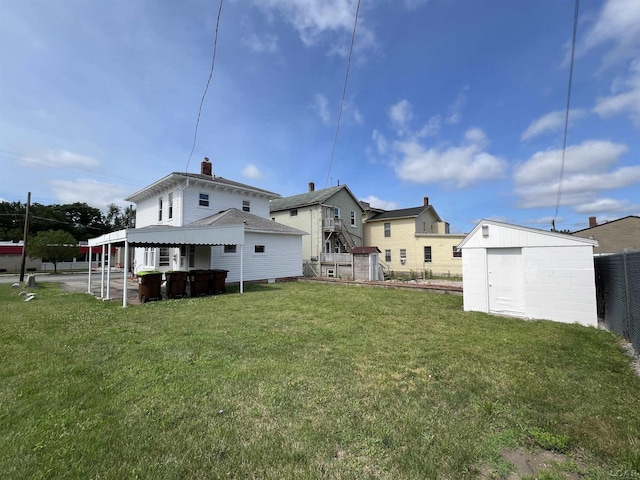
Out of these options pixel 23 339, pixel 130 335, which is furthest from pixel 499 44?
pixel 23 339

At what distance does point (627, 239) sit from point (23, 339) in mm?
35063

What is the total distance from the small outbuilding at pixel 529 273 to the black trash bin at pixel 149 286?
35.8 ft

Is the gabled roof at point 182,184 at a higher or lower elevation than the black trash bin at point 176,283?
higher

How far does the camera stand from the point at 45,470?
2.27m

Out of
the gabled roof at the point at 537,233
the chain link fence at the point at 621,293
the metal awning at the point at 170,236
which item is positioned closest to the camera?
the chain link fence at the point at 621,293

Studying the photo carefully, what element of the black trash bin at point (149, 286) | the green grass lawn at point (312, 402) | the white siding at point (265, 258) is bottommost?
the green grass lawn at point (312, 402)

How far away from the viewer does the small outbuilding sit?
714 centimetres

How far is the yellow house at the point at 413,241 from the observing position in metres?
23.3

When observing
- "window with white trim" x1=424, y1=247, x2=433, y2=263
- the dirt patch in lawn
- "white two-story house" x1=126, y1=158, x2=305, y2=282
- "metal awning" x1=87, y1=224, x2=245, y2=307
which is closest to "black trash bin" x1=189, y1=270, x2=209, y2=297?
"metal awning" x1=87, y1=224, x2=245, y2=307

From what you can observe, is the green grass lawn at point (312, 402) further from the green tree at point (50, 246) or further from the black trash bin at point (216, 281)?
the green tree at point (50, 246)

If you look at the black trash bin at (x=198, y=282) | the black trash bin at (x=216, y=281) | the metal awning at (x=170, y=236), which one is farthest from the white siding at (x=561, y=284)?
the black trash bin at (x=198, y=282)

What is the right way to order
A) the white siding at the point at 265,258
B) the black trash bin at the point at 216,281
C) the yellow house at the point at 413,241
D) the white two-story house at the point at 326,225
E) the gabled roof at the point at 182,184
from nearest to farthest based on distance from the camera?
the black trash bin at the point at 216,281
the white siding at the point at 265,258
the gabled roof at the point at 182,184
the white two-story house at the point at 326,225
the yellow house at the point at 413,241

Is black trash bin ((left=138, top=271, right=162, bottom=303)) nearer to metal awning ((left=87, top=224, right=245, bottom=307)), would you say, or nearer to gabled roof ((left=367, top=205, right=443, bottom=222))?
metal awning ((left=87, top=224, right=245, bottom=307))

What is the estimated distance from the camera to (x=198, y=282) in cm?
1245
